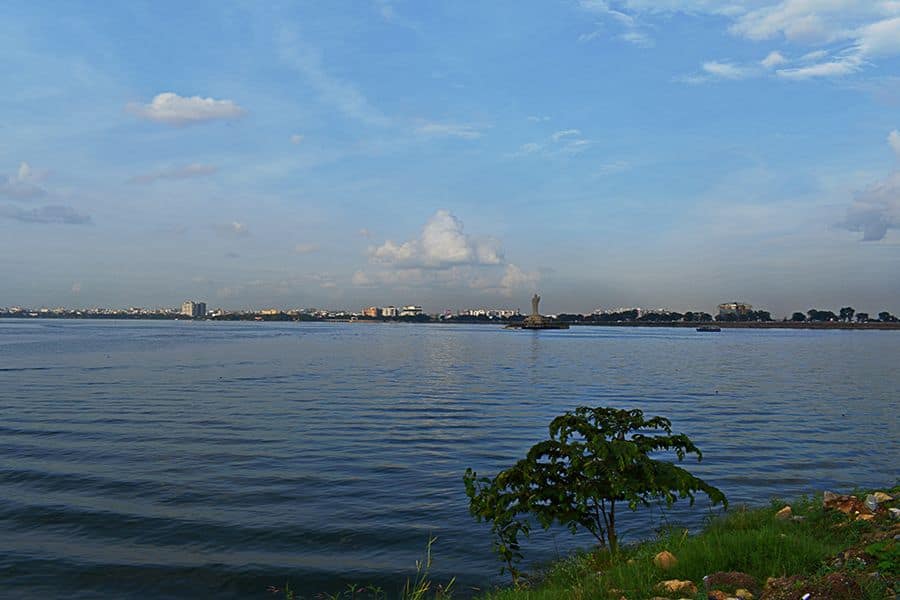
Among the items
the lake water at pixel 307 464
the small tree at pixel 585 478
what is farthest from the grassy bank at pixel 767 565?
the lake water at pixel 307 464

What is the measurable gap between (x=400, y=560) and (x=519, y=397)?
27.2 m

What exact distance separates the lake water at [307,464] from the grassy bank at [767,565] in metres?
3.17

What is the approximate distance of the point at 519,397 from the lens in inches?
1547

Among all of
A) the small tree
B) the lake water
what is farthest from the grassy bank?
the lake water

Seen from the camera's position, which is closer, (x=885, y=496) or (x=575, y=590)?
(x=575, y=590)

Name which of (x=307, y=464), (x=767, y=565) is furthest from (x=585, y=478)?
(x=307, y=464)

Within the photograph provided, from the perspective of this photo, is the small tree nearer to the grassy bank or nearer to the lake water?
the grassy bank

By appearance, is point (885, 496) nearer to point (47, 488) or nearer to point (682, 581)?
point (682, 581)

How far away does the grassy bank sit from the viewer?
6691 mm

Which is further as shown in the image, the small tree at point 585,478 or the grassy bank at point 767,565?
the small tree at point 585,478

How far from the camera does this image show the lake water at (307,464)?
40.6 feet

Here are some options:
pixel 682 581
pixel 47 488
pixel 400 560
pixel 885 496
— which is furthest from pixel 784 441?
pixel 47 488

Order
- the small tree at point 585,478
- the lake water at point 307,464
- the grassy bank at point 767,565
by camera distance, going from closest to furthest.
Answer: the grassy bank at point 767,565
the small tree at point 585,478
the lake water at point 307,464

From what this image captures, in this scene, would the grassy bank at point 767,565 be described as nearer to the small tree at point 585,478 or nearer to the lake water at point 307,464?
the small tree at point 585,478
